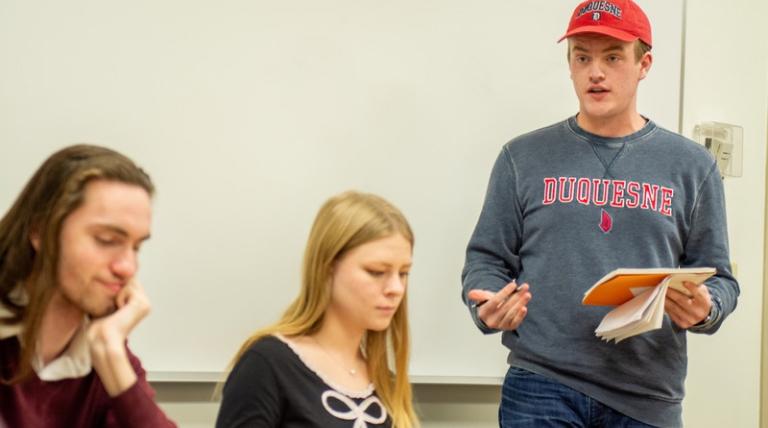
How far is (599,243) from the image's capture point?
228cm

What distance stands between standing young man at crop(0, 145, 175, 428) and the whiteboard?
1.22m

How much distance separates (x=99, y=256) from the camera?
1391 mm

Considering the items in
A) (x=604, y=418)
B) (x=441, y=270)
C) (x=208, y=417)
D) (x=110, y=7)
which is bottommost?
(x=208, y=417)

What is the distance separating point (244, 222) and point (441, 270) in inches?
26.8

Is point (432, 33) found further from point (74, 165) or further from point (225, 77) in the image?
point (74, 165)

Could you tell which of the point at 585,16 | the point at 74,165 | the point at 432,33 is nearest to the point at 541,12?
the point at 432,33

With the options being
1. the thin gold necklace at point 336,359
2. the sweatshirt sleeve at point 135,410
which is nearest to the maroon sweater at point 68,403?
the sweatshirt sleeve at point 135,410

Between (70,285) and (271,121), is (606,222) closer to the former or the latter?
(271,121)

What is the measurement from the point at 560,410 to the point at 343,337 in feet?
2.04

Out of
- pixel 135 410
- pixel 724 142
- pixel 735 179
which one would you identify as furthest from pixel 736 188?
pixel 135 410

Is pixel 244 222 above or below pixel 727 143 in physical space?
below

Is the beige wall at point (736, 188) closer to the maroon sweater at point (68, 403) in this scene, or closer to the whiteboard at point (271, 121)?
the whiteboard at point (271, 121)

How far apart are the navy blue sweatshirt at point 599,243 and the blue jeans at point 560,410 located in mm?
21

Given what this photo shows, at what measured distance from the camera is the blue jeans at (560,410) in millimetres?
2203
